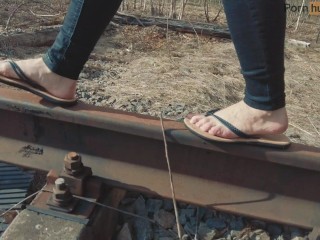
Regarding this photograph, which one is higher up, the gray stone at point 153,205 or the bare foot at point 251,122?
the bare foot at point 251,122

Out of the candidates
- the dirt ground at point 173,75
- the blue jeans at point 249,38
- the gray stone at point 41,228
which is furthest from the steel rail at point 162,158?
the dirt ground at point 173,75

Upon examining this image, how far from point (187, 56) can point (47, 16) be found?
232cm

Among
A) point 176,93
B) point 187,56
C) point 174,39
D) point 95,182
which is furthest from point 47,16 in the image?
point 95,182

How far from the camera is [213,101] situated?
417 cm

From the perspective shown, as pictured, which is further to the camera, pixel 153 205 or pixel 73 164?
pixel 153 205

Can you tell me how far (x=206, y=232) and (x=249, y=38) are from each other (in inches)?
39.3

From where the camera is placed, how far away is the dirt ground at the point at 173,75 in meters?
3.82

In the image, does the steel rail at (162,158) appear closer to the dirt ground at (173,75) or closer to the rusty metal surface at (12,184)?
the rusty metal surface at (12,184)

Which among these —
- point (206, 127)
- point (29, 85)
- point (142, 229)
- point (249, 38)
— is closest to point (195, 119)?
point (206, 127)

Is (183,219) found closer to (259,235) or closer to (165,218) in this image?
(165,218)

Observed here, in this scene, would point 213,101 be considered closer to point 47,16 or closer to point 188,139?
point 188,139

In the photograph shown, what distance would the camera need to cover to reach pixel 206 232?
2406 millimetres

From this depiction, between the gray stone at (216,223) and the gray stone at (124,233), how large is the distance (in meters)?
0.41

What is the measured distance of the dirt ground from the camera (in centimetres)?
382
